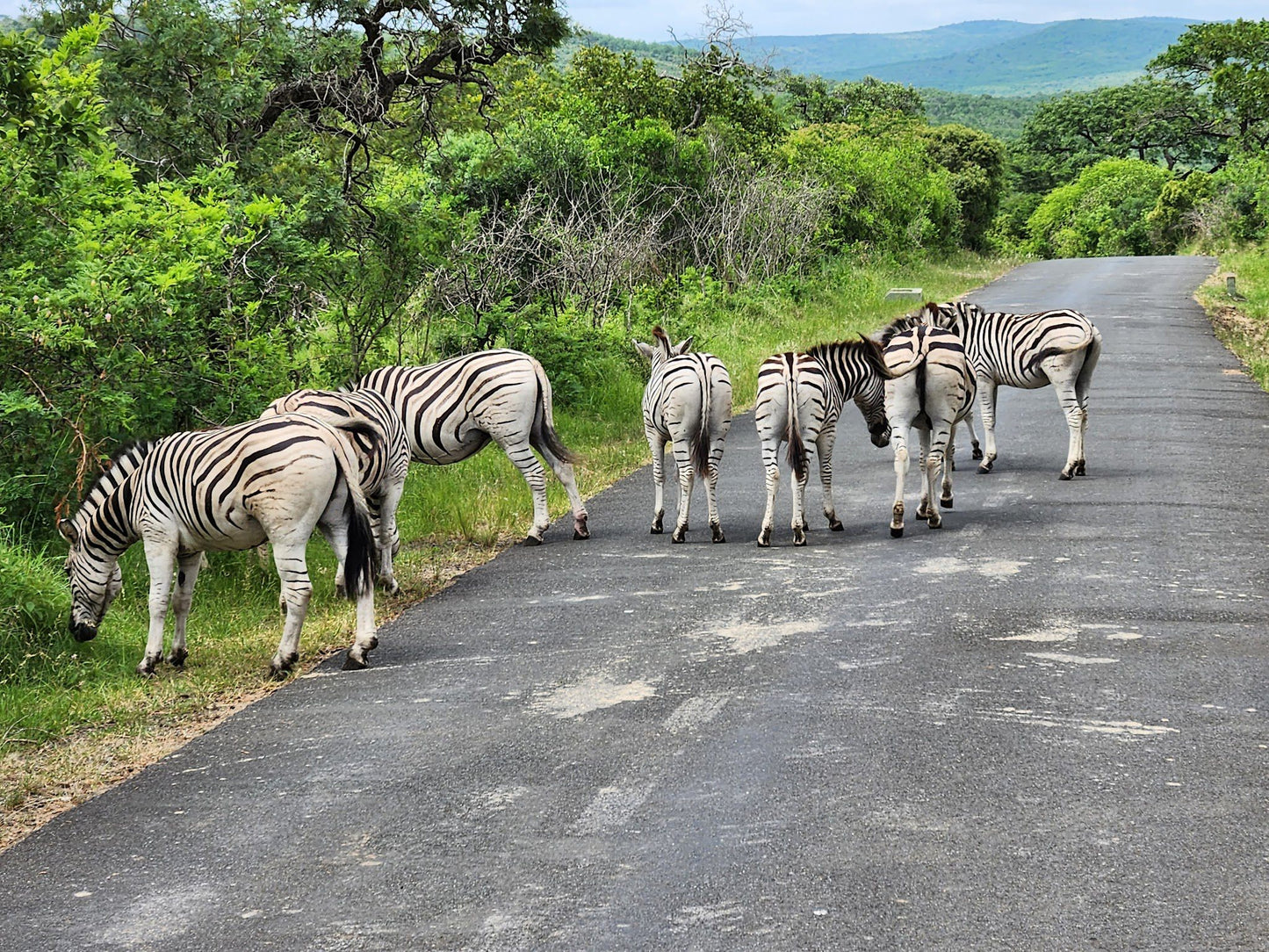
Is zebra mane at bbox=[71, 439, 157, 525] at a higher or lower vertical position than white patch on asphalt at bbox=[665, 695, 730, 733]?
higher

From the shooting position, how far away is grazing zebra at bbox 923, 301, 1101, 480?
12.9m

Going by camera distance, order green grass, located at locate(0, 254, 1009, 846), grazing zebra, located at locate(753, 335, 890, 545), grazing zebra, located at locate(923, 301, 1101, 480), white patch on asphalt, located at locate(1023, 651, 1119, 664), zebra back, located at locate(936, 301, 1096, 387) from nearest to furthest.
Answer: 1. green grass, located at locate(0, 254, 1009, 846)
2. white patch on asphalt, located at locate(1023, 651, 1119, 664)
3. grazing zebra, located at locate(753, 335, 890, 545)
4. grazing zebra, located at locate(923, 301, 1101, 480)
5. zebra back, located at locate(936, 301, 1096, 387)

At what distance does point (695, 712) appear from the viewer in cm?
676

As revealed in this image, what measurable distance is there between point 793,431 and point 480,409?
100 inches

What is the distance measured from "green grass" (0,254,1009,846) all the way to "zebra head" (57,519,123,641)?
0.67ft

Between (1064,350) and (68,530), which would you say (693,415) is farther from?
(68,530)

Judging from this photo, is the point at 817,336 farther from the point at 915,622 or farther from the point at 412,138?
the point at 915,622

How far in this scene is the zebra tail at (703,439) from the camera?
35.3 feet

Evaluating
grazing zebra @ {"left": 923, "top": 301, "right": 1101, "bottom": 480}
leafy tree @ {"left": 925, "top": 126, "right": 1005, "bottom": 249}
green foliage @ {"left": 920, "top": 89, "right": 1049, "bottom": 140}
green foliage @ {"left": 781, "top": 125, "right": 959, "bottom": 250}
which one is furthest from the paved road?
green foliage @ {"left": 920, "top": 89, "right": 1049, "bottom": 140}

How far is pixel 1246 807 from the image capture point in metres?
5.41

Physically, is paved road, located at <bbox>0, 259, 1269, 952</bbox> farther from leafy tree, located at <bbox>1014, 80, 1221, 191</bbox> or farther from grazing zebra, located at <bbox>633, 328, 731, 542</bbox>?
leafy tree, located at <bbox>1014, 80, 1221, 191</bbox>

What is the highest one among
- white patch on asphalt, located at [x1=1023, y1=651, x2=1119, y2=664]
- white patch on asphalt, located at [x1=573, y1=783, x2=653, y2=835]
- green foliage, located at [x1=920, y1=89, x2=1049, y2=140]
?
green foliage, located at [x1=920, y1=89, x2=1049, y2=140]

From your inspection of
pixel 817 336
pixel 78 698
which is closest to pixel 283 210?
pixel 78 698

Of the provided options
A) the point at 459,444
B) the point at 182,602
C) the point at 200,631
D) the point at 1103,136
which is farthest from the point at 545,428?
the point at 1103,136
